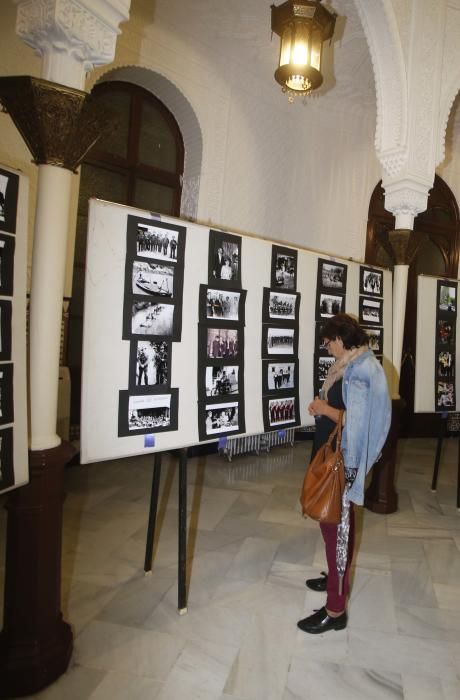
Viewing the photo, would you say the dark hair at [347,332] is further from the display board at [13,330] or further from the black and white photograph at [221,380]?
the display board at [13,330]

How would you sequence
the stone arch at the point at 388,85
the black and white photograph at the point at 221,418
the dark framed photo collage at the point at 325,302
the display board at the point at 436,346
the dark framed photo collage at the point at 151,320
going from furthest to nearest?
the display board at the point at 436,346 → the stone arch at the point at 388,85 → the dark framed photo collage at the point at 325,302 → the black and white photograph at the point at 221,418 → the dark framed photo collage at the point at 151,320

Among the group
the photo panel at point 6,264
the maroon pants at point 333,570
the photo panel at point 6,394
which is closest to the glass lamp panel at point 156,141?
the photo panel at point 6,264

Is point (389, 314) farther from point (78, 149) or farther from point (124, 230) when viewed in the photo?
point (78, 149)

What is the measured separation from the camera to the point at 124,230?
217cm

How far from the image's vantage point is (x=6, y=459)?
6.02ft

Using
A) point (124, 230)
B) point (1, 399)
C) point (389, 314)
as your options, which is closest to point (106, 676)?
point (1, 399)

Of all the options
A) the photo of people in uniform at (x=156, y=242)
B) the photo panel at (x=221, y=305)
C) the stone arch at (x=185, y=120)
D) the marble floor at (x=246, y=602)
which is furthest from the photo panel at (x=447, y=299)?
the photo of people in uniform at (x=156, y=242)

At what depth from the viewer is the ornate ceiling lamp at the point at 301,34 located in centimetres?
330

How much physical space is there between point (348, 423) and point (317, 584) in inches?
48.2

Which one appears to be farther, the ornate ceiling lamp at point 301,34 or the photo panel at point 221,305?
the ornate ceiling lamp at point 301,34

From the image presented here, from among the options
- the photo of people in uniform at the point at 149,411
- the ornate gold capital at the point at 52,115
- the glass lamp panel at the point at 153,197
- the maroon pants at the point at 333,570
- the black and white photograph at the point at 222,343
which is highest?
the glass lamp panel at the point at 153,197

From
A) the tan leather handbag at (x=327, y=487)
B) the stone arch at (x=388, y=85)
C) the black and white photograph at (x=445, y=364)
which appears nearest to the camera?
the tan leather handbag at (x=327, y=487)

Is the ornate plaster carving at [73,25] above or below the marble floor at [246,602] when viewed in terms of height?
above

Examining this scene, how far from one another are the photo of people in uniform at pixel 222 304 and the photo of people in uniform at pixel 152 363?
344 mm
